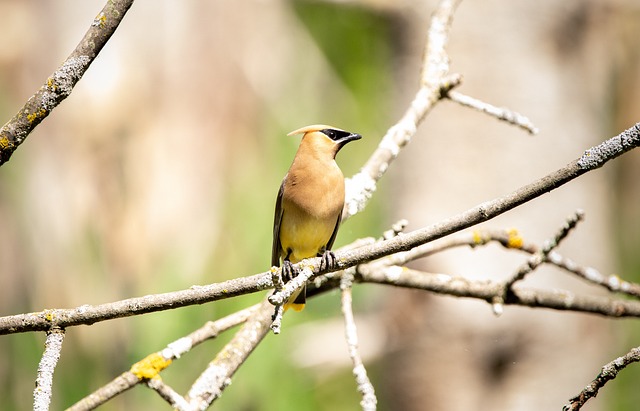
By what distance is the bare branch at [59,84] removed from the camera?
1.79 m

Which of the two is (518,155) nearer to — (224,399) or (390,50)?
(390,50)

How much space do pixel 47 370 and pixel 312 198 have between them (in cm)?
126

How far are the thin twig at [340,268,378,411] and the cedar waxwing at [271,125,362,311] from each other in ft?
0.56

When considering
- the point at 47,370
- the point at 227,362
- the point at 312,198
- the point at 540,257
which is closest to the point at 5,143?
the point at 47,370

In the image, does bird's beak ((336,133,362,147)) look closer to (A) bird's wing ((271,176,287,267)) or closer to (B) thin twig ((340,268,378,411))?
(A) bird's wing ((271,176,287,267))

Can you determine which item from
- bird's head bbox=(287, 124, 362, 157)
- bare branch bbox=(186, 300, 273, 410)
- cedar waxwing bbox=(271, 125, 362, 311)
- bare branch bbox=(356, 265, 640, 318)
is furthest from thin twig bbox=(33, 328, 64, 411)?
bird's head bbox=(287, 124, 362, 157)

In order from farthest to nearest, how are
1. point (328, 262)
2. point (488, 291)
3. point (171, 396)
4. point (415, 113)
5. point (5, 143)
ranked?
point (415, 113) → point (488, 291) → point (171, 396) → point (328, 262) → point (5, 143)

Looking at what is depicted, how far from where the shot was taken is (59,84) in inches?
71.4

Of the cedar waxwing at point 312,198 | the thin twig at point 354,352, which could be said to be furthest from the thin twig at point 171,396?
the cedar waxwing at point 312,198

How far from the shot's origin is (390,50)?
177 inches

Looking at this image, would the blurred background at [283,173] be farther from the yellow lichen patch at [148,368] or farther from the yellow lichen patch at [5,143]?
the yellow lichen patch at [5,143]

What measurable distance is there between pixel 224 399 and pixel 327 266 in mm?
3951

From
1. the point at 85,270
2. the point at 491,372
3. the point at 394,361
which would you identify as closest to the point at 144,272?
the point at 85,270

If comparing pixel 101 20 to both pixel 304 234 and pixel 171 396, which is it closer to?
pixel 171 396
